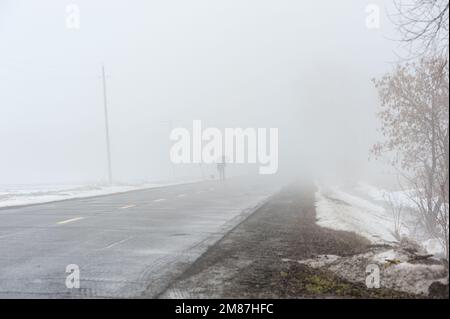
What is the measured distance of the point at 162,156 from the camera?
438 feet

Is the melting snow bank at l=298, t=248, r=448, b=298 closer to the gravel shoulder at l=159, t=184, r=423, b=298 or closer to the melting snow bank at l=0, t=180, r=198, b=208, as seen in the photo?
the gravel shoulder at l=159, t=184, r=423, b=298

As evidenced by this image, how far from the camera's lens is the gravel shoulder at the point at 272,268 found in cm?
583

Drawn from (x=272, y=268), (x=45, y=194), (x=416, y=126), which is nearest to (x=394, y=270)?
(x=272, y=268)

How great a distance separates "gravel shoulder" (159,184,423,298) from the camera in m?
5.83

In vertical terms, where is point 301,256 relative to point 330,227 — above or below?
above

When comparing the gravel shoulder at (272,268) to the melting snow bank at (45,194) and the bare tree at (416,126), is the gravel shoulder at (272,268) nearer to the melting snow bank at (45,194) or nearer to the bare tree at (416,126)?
the bare tree at (416,126)

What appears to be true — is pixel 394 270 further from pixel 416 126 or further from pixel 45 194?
pixel 45 194

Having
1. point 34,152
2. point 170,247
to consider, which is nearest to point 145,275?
point 170,247

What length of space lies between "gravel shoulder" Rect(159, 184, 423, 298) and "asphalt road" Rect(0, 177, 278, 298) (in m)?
0.39

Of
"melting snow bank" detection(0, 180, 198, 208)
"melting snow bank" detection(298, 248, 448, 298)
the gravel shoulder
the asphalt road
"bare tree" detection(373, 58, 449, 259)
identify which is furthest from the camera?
"melting snow bank" detection(0, 180, 198, 208)

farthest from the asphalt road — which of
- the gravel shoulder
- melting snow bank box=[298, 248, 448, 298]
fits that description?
melting snow bank box=[298, 248, 448, 298]

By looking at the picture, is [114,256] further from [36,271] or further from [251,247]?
[251,247]

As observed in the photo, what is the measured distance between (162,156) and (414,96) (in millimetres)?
121388

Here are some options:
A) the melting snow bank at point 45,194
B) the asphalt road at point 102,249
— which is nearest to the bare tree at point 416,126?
the asphalt road at point 102,249
